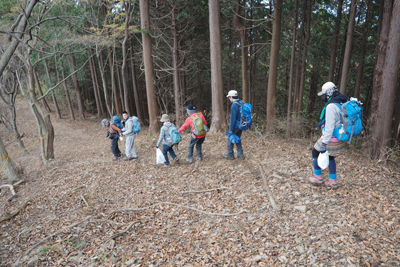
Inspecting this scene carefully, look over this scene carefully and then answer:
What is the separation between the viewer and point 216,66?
33.1 feet

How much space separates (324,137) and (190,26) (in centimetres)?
1499

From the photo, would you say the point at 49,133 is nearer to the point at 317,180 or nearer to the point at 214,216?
A: the point at 214,216

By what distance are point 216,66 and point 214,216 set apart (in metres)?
7.32

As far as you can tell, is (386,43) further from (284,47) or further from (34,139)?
(34,139)

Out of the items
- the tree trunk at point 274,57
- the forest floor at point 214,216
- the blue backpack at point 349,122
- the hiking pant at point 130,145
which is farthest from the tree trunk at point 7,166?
the tree trunk at point 274,57

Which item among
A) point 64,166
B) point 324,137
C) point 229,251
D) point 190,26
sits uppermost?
point 190,26

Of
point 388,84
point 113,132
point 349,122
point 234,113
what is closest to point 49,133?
point 113,132

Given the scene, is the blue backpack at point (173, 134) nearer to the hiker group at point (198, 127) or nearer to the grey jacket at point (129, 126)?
the hiker group at point (198, 127)

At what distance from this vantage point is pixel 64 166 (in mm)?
9461

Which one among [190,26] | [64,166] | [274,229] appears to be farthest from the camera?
[190,26]

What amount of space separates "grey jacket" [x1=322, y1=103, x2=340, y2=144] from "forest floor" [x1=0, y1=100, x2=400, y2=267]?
138 cm

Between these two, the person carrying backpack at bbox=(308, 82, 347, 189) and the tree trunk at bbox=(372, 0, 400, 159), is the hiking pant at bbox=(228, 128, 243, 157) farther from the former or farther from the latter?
the tree trunk at bbox=(372, 0, 400, 159)

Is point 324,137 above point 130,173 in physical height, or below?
above

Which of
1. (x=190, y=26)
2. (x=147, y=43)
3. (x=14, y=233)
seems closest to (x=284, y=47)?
(x=190, y=26)
